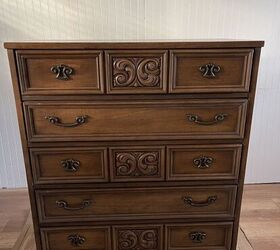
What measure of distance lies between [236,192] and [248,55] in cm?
59

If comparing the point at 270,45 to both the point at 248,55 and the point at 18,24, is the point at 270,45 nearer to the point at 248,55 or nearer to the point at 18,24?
the point at 248,55

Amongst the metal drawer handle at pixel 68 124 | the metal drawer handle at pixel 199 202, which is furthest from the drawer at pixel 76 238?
the metal drawer handle at pixel 68 124

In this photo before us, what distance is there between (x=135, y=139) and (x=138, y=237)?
0.49 m

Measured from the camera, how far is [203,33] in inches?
68.0

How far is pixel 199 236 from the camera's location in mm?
1332

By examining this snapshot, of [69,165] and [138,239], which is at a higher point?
[69,165]

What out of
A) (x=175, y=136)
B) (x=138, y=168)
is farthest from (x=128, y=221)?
(x=175, y=136)

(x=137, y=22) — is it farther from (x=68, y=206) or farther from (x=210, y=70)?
(x=68, y=206)

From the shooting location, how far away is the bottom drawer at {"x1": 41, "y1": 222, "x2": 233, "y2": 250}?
130 centimetres

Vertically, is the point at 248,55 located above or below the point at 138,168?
above

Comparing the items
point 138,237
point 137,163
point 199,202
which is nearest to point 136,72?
point 137,163

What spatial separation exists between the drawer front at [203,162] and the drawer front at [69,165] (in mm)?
294

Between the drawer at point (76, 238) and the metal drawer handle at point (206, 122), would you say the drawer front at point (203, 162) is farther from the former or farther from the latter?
the drawer at point (76, 238)

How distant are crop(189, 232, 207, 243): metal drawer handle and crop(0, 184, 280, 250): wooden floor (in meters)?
0.35
